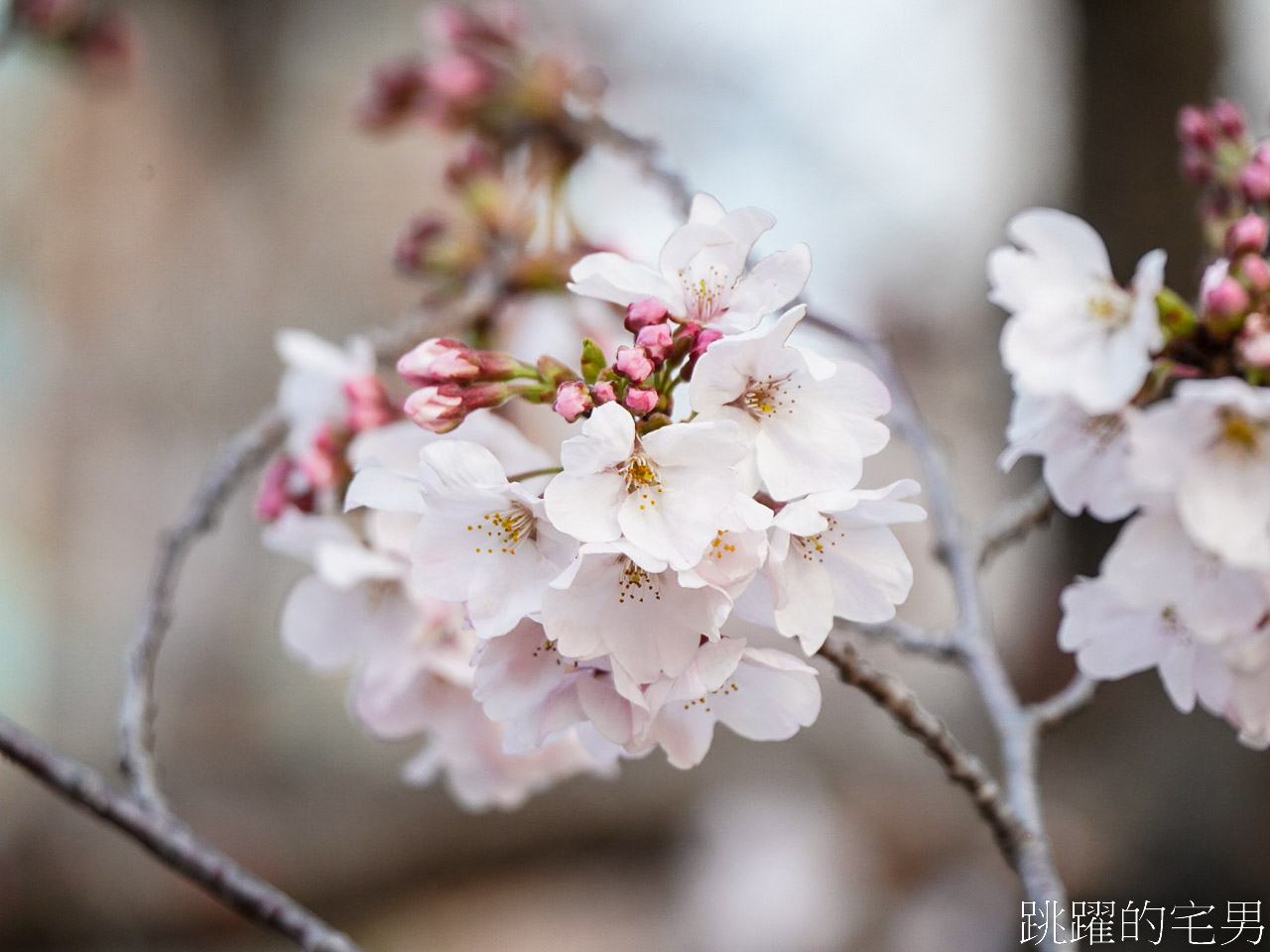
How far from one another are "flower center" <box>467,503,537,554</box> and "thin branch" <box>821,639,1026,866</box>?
14cm

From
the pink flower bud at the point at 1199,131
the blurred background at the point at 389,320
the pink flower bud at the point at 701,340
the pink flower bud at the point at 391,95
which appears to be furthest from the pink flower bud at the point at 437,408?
the blurred background at the point at 389,320

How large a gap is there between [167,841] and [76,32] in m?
1.17

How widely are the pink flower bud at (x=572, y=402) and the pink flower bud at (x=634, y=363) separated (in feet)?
0.06

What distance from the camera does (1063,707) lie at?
1.78ft

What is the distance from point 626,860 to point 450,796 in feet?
1.76

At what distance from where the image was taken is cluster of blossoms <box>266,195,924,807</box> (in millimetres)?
319

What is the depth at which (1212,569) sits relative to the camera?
329 millimetres

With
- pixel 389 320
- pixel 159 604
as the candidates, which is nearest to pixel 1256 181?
pixel 159 604

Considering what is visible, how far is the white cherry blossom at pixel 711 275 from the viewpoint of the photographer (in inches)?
14.0

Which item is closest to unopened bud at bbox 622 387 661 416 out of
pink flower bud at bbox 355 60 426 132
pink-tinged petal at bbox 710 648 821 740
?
pink-tinged petal at bbox 710 648 821 740

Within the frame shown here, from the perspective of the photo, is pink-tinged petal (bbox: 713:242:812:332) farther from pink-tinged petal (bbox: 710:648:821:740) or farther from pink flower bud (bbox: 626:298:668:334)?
pink-tinged petal (bbox: 710:648:821:740)

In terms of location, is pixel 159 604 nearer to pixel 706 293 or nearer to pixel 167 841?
pixel 167 841

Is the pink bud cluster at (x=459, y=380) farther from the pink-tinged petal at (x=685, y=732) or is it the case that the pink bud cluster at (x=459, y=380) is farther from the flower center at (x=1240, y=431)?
the flower center at (x=1240, y=431)

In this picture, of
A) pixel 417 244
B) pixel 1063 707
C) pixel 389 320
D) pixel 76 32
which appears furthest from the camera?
pixel 389 320
